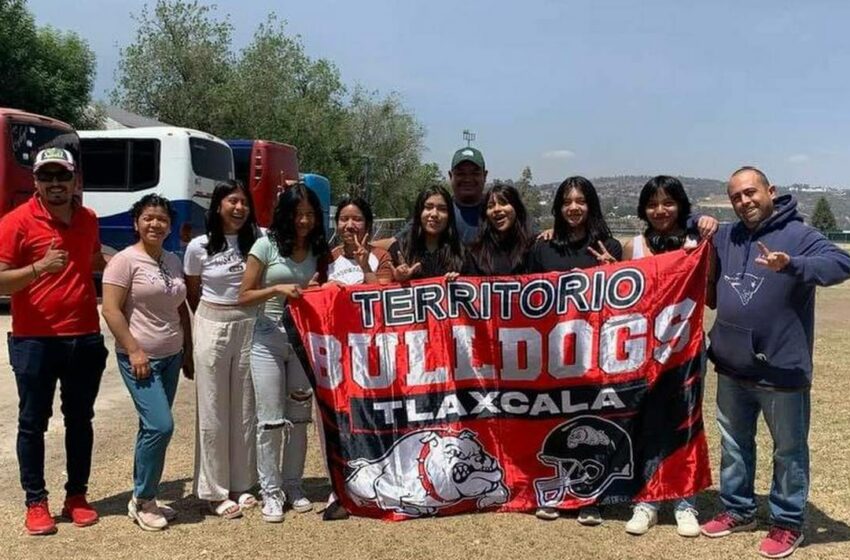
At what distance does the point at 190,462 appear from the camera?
526 centimetres

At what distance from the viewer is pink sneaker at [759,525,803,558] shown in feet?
12.3

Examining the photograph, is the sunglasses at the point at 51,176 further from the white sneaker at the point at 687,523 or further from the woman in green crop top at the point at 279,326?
the white sneaker at the point at 687,523

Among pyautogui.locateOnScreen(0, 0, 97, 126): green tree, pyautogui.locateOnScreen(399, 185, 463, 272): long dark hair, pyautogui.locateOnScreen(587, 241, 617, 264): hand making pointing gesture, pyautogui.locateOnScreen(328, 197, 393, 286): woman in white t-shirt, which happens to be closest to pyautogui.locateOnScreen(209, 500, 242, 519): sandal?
pyautogui.locateOnScreen(328, 197, 393, 286): woman in white t-shirt

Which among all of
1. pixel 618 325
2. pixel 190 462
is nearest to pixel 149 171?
pixel 190 462

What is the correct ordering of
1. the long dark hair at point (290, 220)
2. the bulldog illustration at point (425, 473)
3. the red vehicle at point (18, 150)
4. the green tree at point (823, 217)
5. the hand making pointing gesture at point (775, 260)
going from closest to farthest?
1. the hand making pointing gesture at point (775, 260)
2. the long dark hair at point (290, 220)
3. the bulldog illustration at point (425, 473)
4. the red vehicle at point (18, 150)
5. the green tree at point (823, 217)

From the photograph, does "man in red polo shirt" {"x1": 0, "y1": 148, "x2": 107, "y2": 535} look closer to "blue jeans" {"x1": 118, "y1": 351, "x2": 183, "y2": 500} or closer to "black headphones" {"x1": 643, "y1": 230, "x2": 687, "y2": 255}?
"blue jeans" {"x1": 118, "y1": 351, "x2": 183, "y2": 500}

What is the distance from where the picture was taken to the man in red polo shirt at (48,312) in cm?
375

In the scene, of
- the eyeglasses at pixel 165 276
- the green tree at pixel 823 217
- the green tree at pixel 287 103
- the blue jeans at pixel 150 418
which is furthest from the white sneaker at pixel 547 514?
the green tree at pixel 823 217

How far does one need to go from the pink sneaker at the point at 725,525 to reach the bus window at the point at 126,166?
12.2 m

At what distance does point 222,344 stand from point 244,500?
0.97 m

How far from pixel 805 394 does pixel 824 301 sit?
1573 centimetres

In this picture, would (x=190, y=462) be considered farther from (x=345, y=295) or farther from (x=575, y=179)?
(x=575, y=179)

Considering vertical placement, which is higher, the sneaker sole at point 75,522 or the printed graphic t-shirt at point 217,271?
the printed graphic t-shirt at point 217,271

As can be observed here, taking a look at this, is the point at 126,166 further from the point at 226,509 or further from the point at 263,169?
the point at 226,509
